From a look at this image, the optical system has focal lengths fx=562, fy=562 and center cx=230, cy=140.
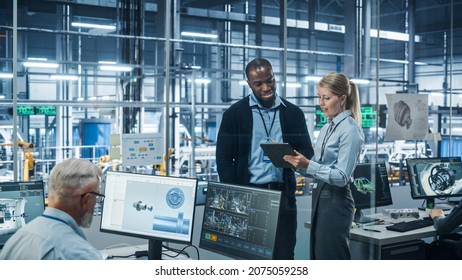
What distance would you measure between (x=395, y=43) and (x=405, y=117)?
1.29 metres

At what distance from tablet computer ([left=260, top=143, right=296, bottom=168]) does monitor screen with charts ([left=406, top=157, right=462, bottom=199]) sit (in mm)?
1310

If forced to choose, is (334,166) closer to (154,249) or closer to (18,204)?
(154,249)

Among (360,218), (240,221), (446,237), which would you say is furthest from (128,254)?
(446,237)

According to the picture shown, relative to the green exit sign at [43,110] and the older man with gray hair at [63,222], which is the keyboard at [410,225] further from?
the green exit sign at [43,110]

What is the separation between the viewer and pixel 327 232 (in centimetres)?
265

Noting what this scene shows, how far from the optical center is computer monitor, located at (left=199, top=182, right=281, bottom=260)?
2117 millimetres

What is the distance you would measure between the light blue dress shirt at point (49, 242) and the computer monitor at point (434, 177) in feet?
8.92

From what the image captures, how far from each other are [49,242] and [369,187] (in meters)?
2.27

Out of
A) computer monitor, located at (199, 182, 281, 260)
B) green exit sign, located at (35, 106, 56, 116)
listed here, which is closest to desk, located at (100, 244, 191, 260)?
computer monitor, located at (199, 182, 281, 260)

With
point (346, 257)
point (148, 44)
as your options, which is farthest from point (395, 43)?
point (148, 44)

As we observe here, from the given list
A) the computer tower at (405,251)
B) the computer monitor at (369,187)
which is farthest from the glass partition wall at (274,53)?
the computer tower at (405,251)

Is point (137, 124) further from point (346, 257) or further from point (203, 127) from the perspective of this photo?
point (203, 127)

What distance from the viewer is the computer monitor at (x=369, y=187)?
329 centimetres
